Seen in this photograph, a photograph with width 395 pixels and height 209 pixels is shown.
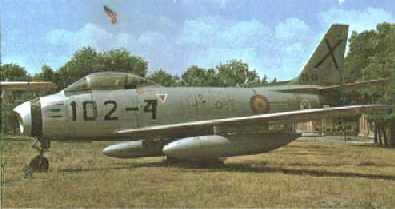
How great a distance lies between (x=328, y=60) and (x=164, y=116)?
7190 mm

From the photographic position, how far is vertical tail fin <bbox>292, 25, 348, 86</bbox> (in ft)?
63.1

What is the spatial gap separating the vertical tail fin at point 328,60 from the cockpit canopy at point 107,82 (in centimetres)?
647

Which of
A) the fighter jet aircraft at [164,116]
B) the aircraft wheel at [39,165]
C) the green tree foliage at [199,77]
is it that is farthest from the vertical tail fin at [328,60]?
the green tree foliage at [199,77]

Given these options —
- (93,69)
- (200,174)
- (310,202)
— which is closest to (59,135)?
(200,174)

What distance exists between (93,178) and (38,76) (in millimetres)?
61266

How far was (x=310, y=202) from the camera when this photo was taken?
8.99 meters

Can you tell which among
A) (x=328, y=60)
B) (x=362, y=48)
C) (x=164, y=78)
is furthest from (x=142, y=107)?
(x=164, y=78)

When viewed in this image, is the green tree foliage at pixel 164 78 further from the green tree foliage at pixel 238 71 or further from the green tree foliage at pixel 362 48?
the green tree foliage at pixel 362 48

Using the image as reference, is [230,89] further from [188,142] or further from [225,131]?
[188,142]

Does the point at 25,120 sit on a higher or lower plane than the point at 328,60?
lower

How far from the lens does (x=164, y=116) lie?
1612cm

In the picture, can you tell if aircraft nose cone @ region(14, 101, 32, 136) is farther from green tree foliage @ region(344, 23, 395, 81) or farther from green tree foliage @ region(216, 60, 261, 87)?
green tree foliage @ region(216, 60, 261, 87)

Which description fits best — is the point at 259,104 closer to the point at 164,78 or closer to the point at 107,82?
the point at 107,82

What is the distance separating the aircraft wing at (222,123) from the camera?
13984 mm
